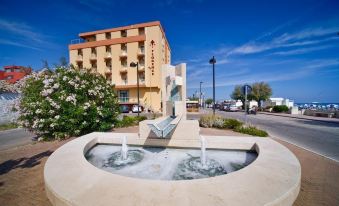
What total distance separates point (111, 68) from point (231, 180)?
39.6 m

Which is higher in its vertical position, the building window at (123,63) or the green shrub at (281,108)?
the building window at (123,63)

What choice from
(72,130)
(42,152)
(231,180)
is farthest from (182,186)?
(72,130)

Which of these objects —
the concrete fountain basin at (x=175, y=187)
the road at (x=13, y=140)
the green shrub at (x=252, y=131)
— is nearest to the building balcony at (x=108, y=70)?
the road at (x=13, y=140)

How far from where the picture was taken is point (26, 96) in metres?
9.56

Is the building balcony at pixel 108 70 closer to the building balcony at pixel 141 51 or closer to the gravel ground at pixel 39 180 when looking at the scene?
the building balcony at pixel 141 51

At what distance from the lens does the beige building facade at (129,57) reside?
35500mm

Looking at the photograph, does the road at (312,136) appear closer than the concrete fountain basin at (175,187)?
No

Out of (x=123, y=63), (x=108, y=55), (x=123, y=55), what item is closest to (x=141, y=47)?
(x=123, y=55)

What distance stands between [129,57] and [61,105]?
29323 mm

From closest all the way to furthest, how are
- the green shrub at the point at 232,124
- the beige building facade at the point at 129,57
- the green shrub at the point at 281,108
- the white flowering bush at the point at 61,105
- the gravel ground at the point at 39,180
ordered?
the gravel ground at the point at 39,180
the white flowering bush at the point at 61,105
the green shrub at the point at 232,124
the green shrub at the point at 281,108
the beige building facade at the point at 129,57

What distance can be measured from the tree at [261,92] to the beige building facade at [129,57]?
25.8m

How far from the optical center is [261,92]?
44.6 meters

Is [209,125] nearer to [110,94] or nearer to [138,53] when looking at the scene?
[110,94]

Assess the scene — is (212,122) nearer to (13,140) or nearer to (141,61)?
(13,140)
